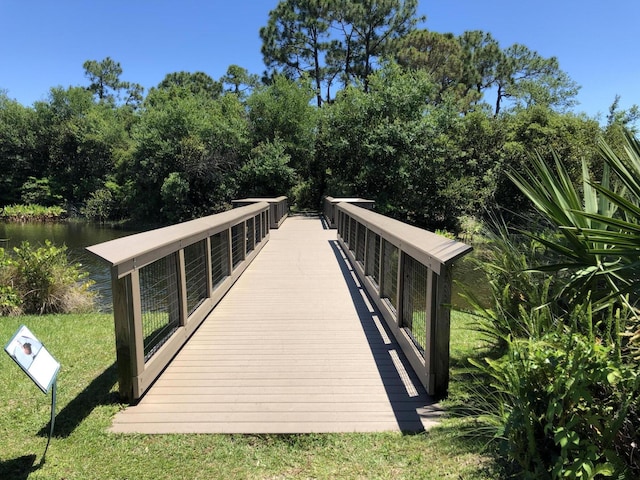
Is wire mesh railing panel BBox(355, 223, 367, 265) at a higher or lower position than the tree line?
lower

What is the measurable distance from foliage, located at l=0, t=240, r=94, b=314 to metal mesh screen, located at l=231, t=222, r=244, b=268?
7.89 feet

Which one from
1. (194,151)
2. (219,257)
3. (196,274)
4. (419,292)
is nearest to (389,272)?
(419,292)

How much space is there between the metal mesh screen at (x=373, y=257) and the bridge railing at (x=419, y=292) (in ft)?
0.04

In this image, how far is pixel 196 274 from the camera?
5.18 m

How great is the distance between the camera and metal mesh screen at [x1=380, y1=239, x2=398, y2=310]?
4961mm

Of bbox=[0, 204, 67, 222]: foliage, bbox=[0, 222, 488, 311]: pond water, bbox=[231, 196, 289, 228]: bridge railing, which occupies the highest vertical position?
bbox=[231, 196, 289, 228]: bridge railing

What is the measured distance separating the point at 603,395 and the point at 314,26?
3368 cm

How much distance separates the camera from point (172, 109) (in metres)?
23.8

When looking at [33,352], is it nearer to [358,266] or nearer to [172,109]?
[358,266]

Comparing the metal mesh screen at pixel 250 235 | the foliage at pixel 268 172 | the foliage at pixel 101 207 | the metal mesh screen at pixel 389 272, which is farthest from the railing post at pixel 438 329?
the foliage at pixel 101 207

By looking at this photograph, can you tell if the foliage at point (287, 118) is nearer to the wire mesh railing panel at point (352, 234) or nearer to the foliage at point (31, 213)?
the wire mesh railing panel at point (352, 234)

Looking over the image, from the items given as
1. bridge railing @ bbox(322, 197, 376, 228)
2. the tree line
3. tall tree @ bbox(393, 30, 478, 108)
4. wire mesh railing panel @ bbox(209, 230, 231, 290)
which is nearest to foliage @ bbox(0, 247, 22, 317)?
wire mesh railing panel @ bbox(209, 230, 231, 290)

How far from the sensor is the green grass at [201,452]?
8.08ft

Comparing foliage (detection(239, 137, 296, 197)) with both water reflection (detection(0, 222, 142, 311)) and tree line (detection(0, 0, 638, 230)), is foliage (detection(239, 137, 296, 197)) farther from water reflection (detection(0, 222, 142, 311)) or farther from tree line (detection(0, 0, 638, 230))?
water reflection (detection(0, 222, 142, 311))
